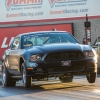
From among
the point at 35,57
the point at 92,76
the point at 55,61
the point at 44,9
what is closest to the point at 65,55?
the point at 55,61

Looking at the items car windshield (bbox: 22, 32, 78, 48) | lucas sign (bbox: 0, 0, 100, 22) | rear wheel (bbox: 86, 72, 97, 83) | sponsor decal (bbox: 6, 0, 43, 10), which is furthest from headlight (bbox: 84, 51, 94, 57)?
sponsor decal (bbox: 6, 0, 43, 10)

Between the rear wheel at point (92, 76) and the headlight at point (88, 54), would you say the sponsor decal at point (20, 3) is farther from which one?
the headlight at point (88, 54)

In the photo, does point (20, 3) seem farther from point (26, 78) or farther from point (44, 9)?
point (26, 78)

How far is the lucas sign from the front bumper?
38977 millimetres

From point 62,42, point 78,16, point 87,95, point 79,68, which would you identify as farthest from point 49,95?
point 78,16

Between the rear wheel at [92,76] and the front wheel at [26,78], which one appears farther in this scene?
the rear wheel at [92,76]

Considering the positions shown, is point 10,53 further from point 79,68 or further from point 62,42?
point 79,68

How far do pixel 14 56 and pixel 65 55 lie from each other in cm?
208

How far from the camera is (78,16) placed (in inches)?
2058

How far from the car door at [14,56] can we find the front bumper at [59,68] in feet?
4.19

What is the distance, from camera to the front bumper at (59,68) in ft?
42.9

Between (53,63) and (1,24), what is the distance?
4137 centimetres

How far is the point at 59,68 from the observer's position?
1316 centimetres

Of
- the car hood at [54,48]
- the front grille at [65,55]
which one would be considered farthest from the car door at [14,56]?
the front grille at [65,55]
